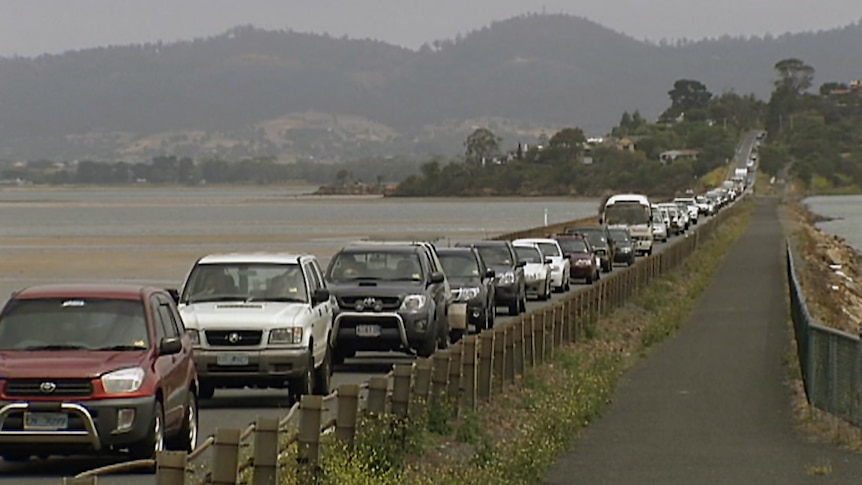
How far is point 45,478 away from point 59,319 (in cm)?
159

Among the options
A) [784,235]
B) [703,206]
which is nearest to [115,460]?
[784,235]

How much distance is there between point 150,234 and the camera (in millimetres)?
112062

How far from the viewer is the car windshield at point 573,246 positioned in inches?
2064

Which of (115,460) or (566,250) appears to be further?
(566,250)

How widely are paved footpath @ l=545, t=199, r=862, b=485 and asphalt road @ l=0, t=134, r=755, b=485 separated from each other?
11.6ft

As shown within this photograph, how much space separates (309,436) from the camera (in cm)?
1236

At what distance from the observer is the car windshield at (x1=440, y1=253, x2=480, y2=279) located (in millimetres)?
32344

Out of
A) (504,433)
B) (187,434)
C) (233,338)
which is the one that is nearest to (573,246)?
(233,338)

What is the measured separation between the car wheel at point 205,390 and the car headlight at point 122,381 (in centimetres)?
564

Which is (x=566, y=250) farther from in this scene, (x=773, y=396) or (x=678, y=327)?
(x=773, y=396)

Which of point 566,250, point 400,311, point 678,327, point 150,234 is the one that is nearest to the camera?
point 400,311

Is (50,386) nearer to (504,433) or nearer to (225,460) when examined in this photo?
(225,460)

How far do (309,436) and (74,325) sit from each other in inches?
138

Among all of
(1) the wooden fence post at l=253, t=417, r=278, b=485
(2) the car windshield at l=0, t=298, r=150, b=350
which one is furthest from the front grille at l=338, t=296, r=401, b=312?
(1) the wooden fence post at l=253, t=417, r=278, b=485
